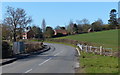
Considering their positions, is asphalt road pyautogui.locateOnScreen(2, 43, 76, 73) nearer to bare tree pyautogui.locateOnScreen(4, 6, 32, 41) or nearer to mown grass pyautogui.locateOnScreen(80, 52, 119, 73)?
mown grass pyautogui.locateOnScreen(80, 52, 119, 73)

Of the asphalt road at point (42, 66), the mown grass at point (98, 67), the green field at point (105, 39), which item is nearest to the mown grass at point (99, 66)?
the mown grass at point (98, 67)

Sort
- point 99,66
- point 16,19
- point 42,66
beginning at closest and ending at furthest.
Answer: point 99,66 < point 42,66 < point 16,19

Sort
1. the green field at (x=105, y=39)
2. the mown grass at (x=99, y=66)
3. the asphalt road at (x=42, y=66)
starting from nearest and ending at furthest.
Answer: the mown grass at (x=99, y=66) < the asphalt road at (x=42, y=66) < the green field at (x=105, y=39)

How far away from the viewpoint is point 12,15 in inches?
2908

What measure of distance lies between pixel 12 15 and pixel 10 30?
4.16m

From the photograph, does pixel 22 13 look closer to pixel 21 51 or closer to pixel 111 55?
pixel 21 51

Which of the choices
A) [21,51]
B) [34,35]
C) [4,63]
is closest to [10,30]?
[21,51]

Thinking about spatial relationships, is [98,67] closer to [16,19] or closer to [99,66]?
[99,66]

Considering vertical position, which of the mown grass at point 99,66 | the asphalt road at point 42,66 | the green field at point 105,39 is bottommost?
the asphalt road at point 42,66

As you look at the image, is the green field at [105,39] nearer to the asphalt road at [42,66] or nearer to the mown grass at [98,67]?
the asphalt road at [42,66]

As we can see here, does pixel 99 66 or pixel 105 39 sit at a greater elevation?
pixel 105 39

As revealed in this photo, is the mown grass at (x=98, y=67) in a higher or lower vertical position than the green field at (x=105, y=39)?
lower

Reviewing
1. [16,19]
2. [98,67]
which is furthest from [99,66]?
[16,19]

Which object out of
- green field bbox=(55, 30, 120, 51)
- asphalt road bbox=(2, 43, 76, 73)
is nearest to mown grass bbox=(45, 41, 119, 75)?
asphalt road bbox=(2, 43, 76, 73)
